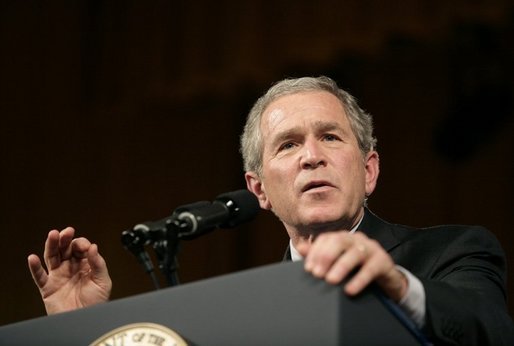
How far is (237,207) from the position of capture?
150cm

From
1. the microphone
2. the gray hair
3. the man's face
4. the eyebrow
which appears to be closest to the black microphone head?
the microphone

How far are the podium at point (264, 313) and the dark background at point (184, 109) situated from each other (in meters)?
2.64

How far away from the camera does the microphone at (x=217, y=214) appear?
1389 mm

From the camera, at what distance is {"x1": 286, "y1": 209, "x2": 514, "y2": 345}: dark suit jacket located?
50.3 inches

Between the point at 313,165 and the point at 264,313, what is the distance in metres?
1.06

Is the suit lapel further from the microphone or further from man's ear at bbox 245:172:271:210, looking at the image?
the microphone

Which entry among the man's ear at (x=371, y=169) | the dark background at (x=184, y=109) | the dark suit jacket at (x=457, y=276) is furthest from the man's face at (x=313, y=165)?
the dark background at (x=184, y=109)

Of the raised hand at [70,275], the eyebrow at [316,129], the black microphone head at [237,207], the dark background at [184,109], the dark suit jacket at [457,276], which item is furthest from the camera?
the dark background at [184,109]

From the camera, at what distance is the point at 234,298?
1154 mm

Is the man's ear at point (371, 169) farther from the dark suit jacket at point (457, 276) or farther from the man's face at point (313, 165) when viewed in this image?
the dark suit jacket at point (457, 276)

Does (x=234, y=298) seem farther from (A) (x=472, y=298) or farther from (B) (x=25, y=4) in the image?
(B) (x=25, y=4)

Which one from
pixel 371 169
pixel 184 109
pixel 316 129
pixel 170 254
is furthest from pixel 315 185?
pixel 184 109

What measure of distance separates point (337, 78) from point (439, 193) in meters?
0.70

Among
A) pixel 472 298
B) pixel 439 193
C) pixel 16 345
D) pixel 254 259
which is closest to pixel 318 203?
pixel 472 298
